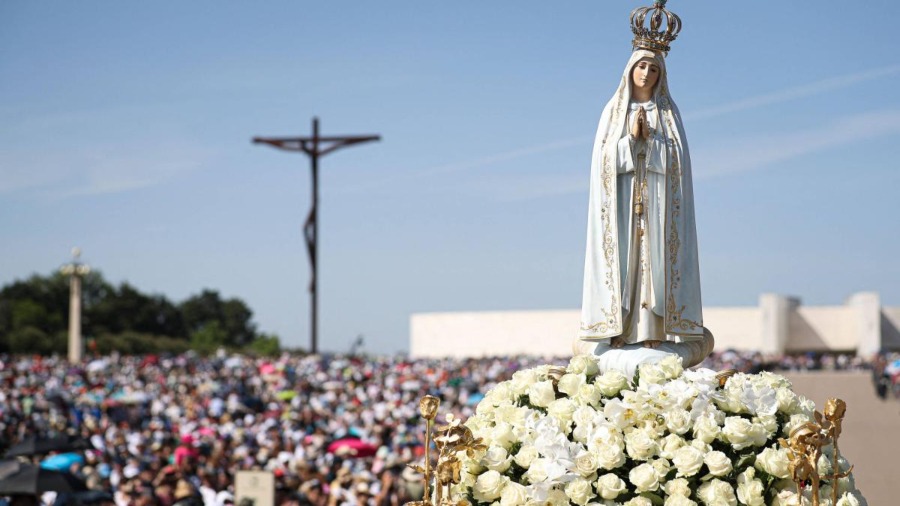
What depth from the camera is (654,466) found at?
4.75 m

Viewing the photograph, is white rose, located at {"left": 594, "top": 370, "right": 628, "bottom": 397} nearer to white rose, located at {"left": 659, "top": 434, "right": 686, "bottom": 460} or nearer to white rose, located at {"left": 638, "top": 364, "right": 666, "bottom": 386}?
white rose, located at {"left": 638, "top": 364, "right": 666, "bottom": 386}

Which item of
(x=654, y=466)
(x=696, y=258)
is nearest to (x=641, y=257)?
(x=696, y=258)

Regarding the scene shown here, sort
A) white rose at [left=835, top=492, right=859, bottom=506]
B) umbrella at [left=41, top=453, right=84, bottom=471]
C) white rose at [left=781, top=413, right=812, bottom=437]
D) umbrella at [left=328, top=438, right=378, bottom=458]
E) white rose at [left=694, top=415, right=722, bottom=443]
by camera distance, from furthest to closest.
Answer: umbrella at [left=328, top=438, right=378, bottom=458], umbrella at [left=41, top=453, right=84, bottom=471], white rose at [left=781, top=413, right=812, bottom=437], white rose at [left=694, top=415, right=722, bottom=443], white rose at [left=835, top=492, right=859, bottom=506]

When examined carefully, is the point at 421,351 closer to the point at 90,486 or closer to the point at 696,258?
the point at 90,486

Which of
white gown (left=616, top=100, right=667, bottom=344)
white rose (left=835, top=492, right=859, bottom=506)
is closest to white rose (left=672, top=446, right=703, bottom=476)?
white rose (left=835, top=492, right=859, bottom=506)

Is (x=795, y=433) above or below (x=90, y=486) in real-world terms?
above

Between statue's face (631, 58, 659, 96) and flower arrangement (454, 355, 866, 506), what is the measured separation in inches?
57.9

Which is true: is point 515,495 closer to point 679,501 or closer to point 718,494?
point 679,501

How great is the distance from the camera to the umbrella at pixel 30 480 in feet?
33.3

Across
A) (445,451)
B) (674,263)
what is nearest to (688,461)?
(445,451)

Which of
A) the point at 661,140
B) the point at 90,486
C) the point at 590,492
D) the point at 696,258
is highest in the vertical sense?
the point at 661,140

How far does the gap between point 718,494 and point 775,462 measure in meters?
0.28

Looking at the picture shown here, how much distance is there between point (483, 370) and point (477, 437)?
95.7 ft

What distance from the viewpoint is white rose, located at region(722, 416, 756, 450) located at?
4.75m
